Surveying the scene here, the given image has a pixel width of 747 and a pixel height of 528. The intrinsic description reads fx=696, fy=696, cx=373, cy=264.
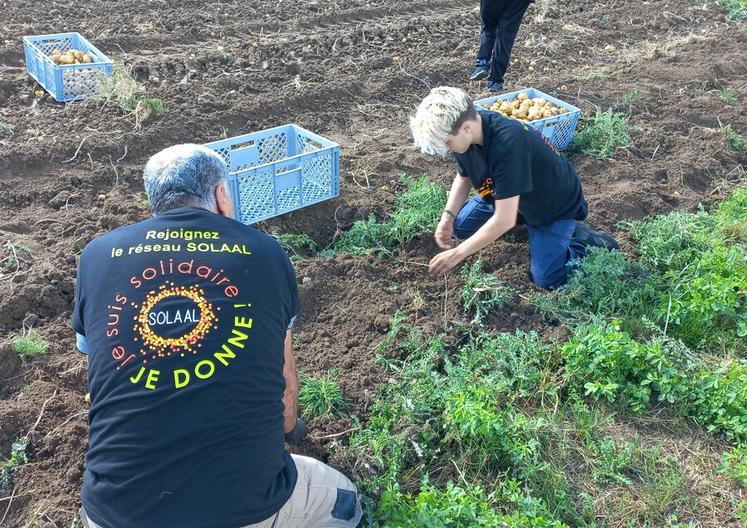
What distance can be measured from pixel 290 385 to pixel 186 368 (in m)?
0.80

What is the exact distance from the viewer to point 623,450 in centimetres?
358

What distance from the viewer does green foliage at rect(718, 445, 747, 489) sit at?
342cm

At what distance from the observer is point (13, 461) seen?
3270mm

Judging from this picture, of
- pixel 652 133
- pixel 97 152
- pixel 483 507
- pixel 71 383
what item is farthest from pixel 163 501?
pixel 652 133

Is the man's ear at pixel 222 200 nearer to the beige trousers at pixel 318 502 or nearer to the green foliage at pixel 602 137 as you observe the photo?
the beige trousers at pixel 318 502

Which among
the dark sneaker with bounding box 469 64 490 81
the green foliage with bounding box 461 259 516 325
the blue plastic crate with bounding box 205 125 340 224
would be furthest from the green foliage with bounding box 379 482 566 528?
the dark sneaker with bounding box 469 64 490 81

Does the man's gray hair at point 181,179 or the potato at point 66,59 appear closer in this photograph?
the man's gray hair at point 181,179

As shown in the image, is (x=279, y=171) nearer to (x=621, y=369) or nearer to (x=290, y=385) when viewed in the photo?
(x=290, y=385)

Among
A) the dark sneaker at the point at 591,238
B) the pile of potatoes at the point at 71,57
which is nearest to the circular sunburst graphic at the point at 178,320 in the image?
the dark sneaker at the point at 591,238

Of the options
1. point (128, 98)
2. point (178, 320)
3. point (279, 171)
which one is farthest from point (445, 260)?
point (128, 98)

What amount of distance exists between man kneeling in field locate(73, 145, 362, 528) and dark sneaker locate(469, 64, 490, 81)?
578 centimetres

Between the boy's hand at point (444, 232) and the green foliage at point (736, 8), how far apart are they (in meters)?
8.33

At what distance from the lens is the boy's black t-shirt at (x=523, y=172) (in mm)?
4156

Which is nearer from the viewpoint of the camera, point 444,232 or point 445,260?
point 445,260
